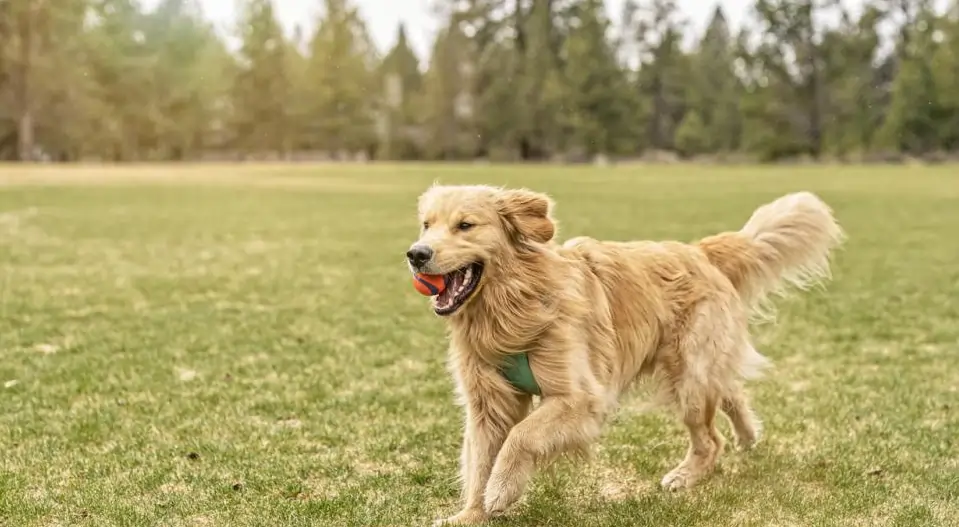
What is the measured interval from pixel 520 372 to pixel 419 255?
721mm

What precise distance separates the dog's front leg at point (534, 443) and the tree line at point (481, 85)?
61.2 m

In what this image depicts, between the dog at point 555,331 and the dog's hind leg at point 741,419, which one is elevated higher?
the dog at point 555,331

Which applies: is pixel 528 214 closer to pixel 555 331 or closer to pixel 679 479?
pixel 555 331

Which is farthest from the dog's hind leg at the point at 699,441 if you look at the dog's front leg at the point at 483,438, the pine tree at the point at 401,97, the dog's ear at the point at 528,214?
the pine tree at the point at 401,97

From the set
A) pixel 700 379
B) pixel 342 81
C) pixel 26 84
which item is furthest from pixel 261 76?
pixel 700 379

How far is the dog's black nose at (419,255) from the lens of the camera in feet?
11.8

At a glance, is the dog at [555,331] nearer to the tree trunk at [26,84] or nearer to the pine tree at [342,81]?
the tree trunk at [26,84]

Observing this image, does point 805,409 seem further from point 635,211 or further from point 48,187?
point 48,187

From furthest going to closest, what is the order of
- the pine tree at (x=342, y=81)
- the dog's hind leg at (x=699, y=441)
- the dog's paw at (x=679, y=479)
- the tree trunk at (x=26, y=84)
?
the pine tree at (x=342, y=81)
the tree trunk at (x=26, y=84)
the dog's hind leg at (x=699, y=441)
the dog's paw at (x=679, y=479)

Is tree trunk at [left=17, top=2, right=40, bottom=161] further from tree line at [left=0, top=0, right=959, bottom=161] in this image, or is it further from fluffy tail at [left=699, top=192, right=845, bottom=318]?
fluffy tail at [left=699, top=192, right=845, bottom=318]

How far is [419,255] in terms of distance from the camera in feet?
11.8

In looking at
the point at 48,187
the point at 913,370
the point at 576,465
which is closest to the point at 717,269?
the point at 576,465

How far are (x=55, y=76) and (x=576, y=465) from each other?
6395 centimetres

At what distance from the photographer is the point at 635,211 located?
21.5 meters
